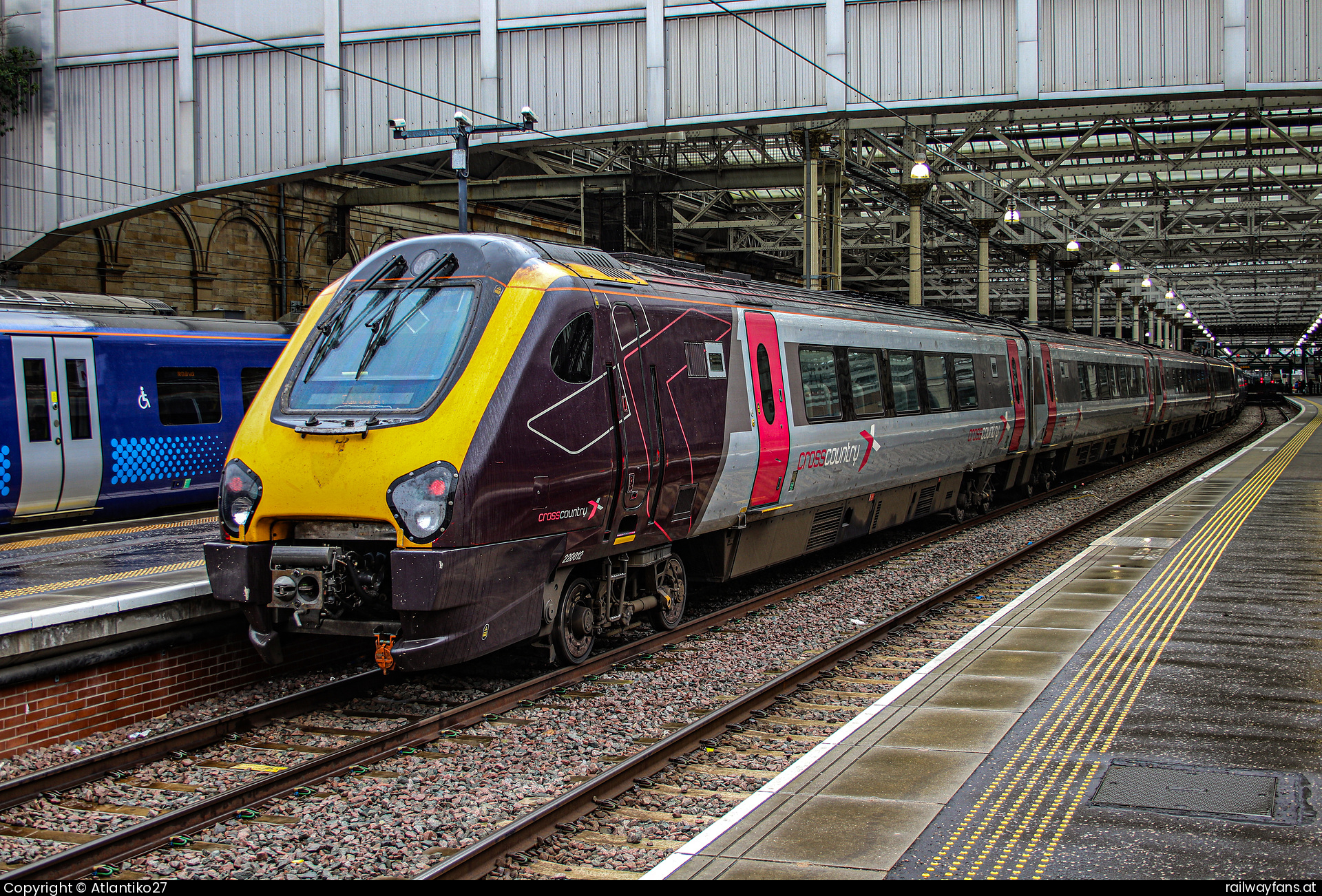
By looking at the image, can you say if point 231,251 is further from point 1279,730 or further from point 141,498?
point 1279,730

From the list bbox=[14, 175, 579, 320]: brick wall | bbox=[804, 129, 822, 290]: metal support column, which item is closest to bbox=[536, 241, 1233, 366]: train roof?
bbox=[804, 129, 822, 290]: metal support column

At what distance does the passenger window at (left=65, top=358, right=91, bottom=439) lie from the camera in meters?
13.0

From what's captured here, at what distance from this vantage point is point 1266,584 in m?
11.4

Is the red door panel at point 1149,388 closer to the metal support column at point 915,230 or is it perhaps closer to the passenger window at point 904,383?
the metal support column at point 915,230

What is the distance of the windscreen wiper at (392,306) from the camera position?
24.7 feet

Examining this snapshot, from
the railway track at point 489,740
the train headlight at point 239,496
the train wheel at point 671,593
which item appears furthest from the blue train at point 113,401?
the train wheel at point 671,593

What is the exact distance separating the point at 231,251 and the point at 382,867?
943 inches

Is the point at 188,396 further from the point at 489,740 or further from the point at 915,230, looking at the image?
the point at 915,230

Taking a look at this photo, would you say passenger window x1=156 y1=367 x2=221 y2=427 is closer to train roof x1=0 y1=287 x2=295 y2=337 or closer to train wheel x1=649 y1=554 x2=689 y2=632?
train roof x1=0 y1=287 x2=295 y2=337

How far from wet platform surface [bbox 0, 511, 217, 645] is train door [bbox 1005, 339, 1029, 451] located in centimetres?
1248

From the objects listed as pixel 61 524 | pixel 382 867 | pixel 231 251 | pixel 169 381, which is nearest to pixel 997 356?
pixel 169 381

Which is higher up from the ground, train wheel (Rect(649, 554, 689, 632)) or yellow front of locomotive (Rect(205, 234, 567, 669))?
yellow front of locomotive (Rect(205, 234, 567, 669))

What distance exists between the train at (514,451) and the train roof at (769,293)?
6cm

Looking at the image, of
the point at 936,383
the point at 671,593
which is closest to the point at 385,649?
the point at 671,593
